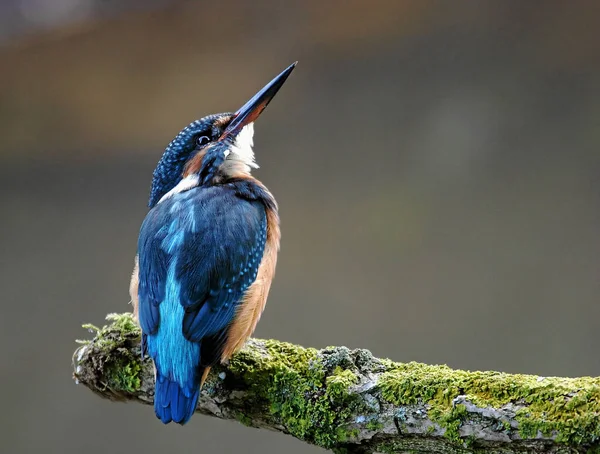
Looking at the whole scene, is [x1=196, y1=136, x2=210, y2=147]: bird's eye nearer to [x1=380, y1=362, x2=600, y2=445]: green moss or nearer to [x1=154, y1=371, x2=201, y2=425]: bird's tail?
[x1=154, y1=371, x2=201, y2=425]: bird's tail

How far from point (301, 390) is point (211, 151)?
0.68m

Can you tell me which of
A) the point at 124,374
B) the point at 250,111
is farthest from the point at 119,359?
the point at 250,111

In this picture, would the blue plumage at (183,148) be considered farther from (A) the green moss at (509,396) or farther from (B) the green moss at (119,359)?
(A) the green moss at (509,396)

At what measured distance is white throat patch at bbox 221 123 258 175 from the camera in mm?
1743

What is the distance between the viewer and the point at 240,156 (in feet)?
5.80

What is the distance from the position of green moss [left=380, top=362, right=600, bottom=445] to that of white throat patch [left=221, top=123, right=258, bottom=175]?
68 centimetres

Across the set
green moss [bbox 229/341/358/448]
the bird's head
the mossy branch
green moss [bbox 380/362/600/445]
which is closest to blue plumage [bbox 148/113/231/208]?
the bird's head

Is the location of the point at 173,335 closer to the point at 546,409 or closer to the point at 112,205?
the point at 546,409

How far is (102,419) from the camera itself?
3.47 metres

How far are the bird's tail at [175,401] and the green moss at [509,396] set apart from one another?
0.38 m

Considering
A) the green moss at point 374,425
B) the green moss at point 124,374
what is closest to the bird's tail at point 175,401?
the green moss at point 124,374

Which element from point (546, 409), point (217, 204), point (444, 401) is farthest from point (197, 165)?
point (546, 409)

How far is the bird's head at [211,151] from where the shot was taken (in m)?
1.74

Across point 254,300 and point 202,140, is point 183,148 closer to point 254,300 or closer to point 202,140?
point 202,140
